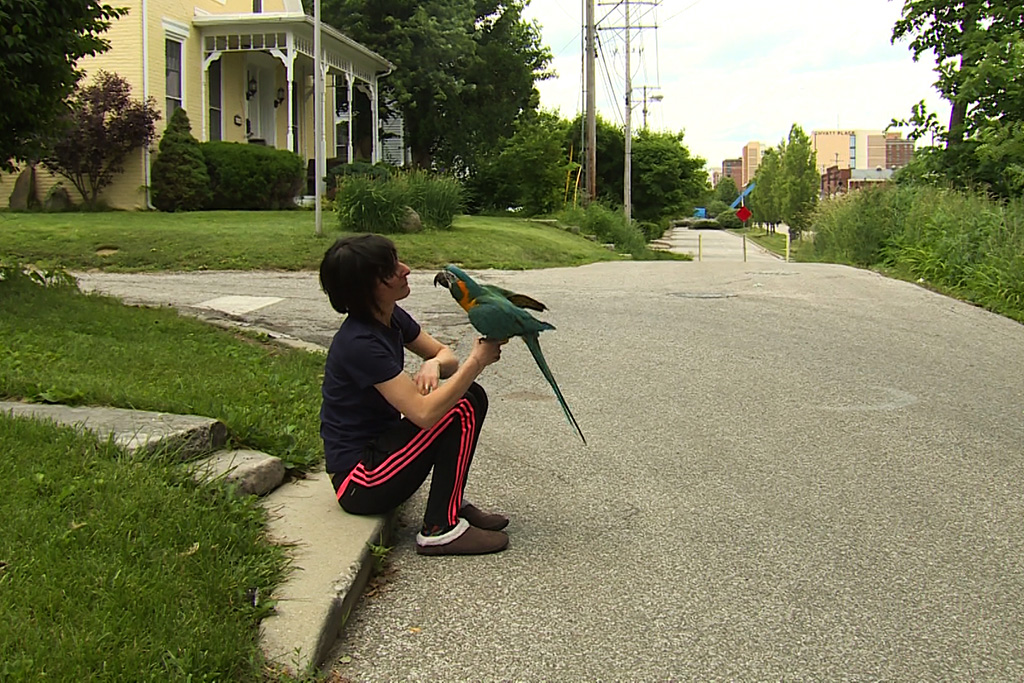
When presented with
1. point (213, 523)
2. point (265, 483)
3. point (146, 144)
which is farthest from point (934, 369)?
point (146, 144)

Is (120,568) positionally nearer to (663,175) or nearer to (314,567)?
(314,567)

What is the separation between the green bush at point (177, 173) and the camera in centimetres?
2320

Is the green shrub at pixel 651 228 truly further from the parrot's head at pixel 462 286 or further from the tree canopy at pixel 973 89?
the parrot's head at pixel 462 286

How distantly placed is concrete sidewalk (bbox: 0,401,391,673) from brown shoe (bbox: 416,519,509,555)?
7.1 inches

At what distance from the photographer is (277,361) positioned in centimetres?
732

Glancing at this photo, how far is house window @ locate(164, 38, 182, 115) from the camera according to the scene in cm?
2456

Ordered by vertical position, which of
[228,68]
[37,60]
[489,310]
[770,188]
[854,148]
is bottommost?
[489,310]

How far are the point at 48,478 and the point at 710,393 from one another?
4.74 metres

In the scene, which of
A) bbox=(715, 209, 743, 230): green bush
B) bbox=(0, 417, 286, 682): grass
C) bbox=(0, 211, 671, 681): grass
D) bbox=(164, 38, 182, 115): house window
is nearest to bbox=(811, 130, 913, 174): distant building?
bbox=(715, 209, 743, 230): green bush

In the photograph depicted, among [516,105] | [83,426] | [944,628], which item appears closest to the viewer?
A: [944,628]

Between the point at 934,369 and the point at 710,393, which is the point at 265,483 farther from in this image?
the point at 934,369

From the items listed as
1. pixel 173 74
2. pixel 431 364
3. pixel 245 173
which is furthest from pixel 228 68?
pixel 431 364

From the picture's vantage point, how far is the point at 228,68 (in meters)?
27.2

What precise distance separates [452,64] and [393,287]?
115 feet
